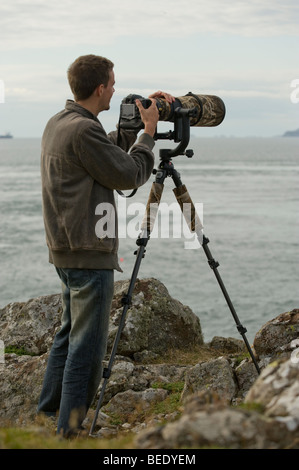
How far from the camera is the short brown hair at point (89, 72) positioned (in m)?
3.99

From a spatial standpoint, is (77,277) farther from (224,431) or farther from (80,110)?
(224,431)

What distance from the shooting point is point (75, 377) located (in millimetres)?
4121

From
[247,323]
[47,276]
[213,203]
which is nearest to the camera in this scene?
[247,323]

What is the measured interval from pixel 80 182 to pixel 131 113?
771 mm

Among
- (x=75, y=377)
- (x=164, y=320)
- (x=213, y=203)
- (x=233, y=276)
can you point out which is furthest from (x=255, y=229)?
(x=75, y=377)

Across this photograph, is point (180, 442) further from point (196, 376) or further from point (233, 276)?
point (233, 276)

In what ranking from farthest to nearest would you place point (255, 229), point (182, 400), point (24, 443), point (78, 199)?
point (255, 229) < point (182, 400) < point (78, 199) < point (24, 443)

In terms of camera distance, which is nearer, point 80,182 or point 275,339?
point 80,182

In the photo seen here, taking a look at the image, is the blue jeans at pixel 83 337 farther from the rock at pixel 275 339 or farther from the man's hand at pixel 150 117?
the rock at pixel 275 339

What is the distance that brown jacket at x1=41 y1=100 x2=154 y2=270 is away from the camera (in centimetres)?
393

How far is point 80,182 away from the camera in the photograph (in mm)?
3998

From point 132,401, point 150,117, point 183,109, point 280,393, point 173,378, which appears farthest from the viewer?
point 173,378

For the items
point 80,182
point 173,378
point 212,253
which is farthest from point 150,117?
point 212,253
